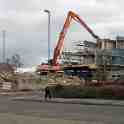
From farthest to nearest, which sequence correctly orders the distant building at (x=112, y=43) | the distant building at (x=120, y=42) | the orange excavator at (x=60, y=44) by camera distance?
the distant building at (x=120, y=42) → the distant building at (x=112, y=43) → the orange excavator at (x=60, y=44)

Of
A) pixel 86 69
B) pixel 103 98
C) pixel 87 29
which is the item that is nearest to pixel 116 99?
pixel 103 98

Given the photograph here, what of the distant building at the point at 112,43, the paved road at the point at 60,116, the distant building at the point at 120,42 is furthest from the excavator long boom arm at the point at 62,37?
→ the paved road at the point at 60,116

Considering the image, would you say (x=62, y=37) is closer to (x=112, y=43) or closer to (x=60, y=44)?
(x=60, y=44)

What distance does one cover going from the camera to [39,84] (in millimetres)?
73375

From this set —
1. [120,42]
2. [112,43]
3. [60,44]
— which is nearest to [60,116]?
[60,44]

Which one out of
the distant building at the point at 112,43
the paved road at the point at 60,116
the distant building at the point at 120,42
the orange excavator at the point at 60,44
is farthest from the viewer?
the distant building at the point at 120,42

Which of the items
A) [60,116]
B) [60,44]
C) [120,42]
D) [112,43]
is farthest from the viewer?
[112,43]

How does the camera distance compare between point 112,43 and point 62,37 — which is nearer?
point 62,37

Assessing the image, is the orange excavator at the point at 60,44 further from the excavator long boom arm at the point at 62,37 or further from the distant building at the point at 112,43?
the distant building at the point at 112,43

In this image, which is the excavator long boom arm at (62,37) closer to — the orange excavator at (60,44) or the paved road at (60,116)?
the orange excavator at (60,44)

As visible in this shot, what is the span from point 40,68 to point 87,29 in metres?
16.6

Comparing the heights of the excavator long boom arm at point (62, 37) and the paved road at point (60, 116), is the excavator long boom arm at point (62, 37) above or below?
above

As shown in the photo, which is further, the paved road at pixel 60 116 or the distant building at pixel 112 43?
the distant building at pixel 112 43

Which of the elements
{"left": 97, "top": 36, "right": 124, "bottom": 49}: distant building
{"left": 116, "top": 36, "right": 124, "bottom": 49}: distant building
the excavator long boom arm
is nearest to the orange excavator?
the excavator long boom arm
